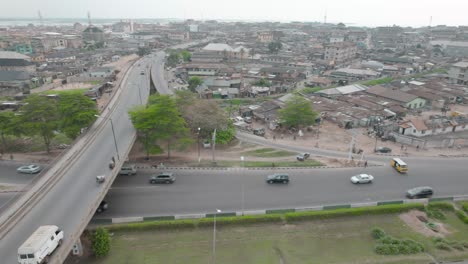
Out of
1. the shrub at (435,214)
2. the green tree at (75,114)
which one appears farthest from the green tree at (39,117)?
the shrub at (435,214)

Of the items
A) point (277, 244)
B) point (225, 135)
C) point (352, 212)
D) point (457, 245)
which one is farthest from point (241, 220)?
point (225, 135)

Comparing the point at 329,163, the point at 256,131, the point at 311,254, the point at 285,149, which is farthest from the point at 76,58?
the point at 311,254

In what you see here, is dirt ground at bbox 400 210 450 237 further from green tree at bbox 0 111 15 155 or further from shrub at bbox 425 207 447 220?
green tree at bbox 0 111 15 155

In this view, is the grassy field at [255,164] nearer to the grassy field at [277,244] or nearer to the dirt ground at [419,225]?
A: the grassy field at [277,244]

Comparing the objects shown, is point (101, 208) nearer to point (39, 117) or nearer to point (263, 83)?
point (39, 117)

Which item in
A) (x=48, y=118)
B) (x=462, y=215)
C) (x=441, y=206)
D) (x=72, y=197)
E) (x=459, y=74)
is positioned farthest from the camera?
(x=459, y=74)

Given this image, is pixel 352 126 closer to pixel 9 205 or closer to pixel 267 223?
pixel 267 223
